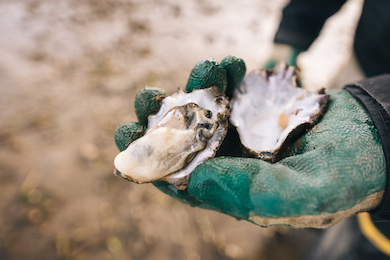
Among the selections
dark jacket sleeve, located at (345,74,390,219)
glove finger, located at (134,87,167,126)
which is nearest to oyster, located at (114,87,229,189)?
glove finger, located at (134,87,167,126)

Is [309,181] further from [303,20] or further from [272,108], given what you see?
[303,20]

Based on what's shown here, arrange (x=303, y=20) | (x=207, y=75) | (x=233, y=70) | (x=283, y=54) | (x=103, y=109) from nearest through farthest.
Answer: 1. (x=207, y=75)
2. (x=233, y=70)
3. (x=303, y=20)
4. (x=283, y=54)
5. (x=103, y=109)

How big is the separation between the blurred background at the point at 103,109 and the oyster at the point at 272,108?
1310mm

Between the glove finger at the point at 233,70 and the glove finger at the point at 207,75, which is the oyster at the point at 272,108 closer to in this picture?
the glove finger at the point at 233,70

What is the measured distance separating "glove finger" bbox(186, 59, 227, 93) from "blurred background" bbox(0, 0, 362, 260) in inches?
65.5

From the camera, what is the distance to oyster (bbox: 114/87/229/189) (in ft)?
4.34

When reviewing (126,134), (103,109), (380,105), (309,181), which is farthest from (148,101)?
(103,109)

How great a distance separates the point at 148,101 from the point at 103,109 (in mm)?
2214

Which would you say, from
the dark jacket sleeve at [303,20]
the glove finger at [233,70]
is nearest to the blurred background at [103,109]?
the dark jacket sleeve at [303,20]

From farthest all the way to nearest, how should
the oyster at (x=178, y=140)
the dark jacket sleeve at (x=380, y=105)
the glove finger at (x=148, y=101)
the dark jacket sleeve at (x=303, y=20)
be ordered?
the dark jacket sleeve at (x=303, y=20) → the glove finger at (x=148, y=101) → the oyster at (x=178, y=140) → the dark jacket sleeve at (x=380, y=105)

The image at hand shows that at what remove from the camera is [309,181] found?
107cm

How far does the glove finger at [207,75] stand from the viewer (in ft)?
4.81

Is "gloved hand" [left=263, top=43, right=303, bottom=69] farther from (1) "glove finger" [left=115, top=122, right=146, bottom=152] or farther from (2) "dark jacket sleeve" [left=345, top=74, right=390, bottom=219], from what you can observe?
(1) "glove finger" [left=115, top=122, right=146, bottom=152]

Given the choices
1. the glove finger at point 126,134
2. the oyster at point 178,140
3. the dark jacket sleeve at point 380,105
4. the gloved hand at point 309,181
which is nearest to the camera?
the gloved hand at point 309,181
